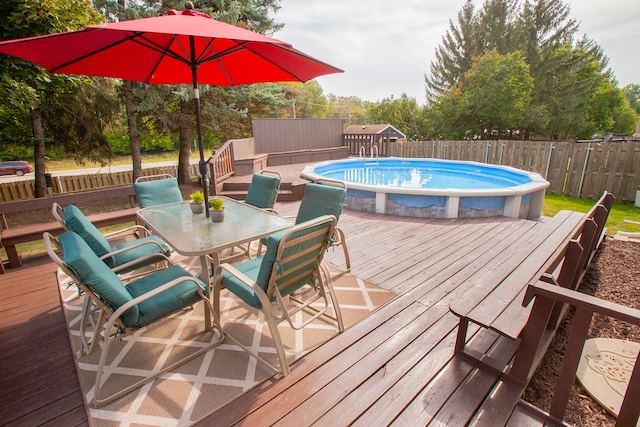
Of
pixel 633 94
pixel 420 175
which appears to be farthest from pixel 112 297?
pixel 633 94

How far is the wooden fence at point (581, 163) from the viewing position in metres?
6.72

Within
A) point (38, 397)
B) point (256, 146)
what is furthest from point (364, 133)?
point (38, 397)

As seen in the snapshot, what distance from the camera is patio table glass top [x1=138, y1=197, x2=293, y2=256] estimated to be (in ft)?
7.43

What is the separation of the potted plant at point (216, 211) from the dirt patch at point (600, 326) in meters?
2.74

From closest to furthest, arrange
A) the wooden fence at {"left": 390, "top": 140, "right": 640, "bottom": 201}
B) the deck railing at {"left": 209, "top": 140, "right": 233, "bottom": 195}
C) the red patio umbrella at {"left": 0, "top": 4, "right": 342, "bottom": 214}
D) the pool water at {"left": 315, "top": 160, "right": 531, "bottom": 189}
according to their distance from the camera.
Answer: the red patio umbrella at {"left": 0, "top": 4, "right": 342, "bottom": 214}
the deck railing at {"left": 209, "top": 140, "right": 233, "bottom": 195}
the wooden fence at {"left": 390, "top": 140, "right": 640, "bottom": 201}
the pool water at {"left": 315, "top": 160, "right": 531, "bottom": 189}

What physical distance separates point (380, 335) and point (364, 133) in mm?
11393

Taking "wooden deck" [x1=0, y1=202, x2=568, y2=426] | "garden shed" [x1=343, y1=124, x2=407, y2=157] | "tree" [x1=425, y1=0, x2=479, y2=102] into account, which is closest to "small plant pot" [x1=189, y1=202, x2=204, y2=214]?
"wooden deck" [x1=0, y1=202, x2=568, y2=426]

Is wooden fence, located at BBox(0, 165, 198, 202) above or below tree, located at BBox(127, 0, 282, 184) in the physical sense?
below

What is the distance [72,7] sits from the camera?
160 inches

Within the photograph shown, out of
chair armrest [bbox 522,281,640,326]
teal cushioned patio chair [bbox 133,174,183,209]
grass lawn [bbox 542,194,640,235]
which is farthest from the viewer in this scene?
grass lawn [bbox 542,194,640,235]

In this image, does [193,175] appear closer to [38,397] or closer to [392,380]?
[38,397]

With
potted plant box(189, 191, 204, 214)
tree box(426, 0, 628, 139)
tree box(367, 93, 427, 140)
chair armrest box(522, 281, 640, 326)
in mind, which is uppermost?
tree box(426, 0, 628, 139)

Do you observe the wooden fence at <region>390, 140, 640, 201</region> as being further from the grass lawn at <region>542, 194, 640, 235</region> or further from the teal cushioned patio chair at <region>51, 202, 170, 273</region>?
the teal cushioned patio chair at <region>51, 202, 170, 273</region>

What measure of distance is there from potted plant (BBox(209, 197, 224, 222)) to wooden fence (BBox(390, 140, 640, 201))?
28.3 feet
